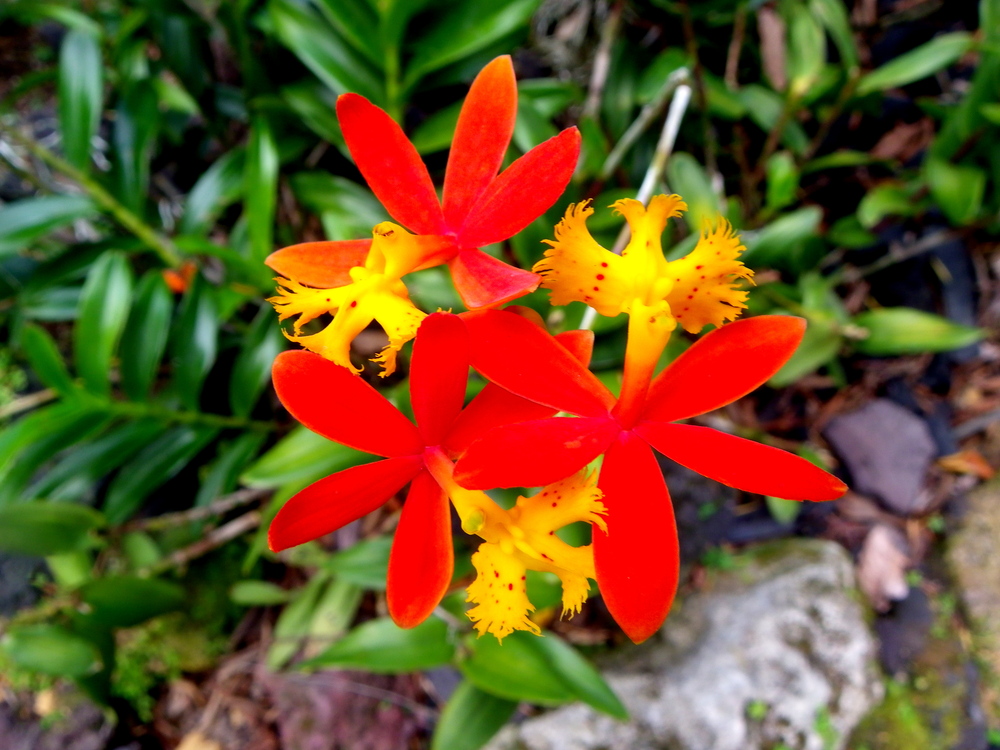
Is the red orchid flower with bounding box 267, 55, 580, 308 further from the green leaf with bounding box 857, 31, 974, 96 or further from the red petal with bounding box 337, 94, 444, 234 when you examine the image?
the green leaf with bounding box 857, 31, 974, 96

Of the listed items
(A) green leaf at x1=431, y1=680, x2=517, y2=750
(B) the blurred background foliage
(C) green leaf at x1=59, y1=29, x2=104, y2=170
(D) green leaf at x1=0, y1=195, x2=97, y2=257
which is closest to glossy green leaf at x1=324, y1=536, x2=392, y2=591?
(B) the blurred background foliage

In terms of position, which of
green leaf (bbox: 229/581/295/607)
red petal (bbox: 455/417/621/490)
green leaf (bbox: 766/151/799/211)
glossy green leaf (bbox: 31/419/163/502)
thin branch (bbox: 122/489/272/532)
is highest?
red petal (bbox: 455/417/621/490)

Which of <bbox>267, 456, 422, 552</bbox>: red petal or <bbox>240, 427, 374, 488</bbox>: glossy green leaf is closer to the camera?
<bbox>267, 456, 422, 552</bbox>: red petal

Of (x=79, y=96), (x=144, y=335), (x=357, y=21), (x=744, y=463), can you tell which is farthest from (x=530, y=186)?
(x=79, y=96)

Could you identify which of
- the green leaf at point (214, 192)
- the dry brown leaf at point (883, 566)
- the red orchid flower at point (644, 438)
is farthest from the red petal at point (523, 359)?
the dry brown leaf at point (883, 566)

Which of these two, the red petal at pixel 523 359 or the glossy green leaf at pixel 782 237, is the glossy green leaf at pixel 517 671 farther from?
the glossy green leaf at pixel 782 237

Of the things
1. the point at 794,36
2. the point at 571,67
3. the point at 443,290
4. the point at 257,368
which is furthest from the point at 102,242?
the point at 794,36
